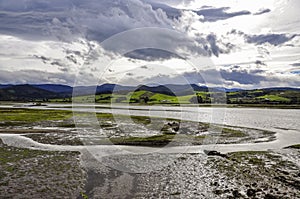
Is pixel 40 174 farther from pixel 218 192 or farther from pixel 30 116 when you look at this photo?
pixel 30 116

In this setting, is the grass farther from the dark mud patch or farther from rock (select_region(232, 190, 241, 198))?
rock (select_region(232, 190, 241, 198))

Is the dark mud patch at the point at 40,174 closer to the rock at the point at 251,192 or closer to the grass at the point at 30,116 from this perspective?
the rock at the point at 251,192

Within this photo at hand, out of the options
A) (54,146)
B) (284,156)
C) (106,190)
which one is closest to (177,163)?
(106,190)

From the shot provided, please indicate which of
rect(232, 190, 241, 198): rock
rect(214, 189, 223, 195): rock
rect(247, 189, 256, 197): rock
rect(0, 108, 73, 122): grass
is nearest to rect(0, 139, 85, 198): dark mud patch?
rect(214, 189, 223, 195): rock

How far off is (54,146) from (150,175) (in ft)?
63.0

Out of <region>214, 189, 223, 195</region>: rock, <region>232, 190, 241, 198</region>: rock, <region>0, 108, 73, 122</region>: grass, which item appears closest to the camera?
<region>232, 190, 241, 198</region>: rock

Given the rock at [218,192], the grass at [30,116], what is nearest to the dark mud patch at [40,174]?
the rock at [218,192]

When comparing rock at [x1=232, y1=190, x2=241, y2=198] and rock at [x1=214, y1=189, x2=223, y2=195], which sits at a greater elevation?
rock at [x1=232, y1=190, x2=241, y2=198]

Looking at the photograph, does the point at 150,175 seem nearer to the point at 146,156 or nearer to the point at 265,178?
the point at 146,156

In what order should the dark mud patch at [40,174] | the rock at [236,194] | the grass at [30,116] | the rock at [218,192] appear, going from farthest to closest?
the grass at [30,116]
the rock at [218,192]
the dark mud patch at [40,174]
the rock at [236,194]

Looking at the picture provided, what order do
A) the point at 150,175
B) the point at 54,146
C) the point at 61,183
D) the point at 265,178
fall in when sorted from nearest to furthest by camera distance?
the point at 61,183
the point at 265,178
the point at 150,175
the point at 54,146

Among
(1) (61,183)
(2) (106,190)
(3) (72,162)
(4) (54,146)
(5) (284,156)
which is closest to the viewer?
(2) (106,190)

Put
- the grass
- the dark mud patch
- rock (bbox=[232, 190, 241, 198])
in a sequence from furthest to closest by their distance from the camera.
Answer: the grass
the dark mud patch
rock (bbox=[232, 190, 241, 198])

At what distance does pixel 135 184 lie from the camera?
70.3 feet
